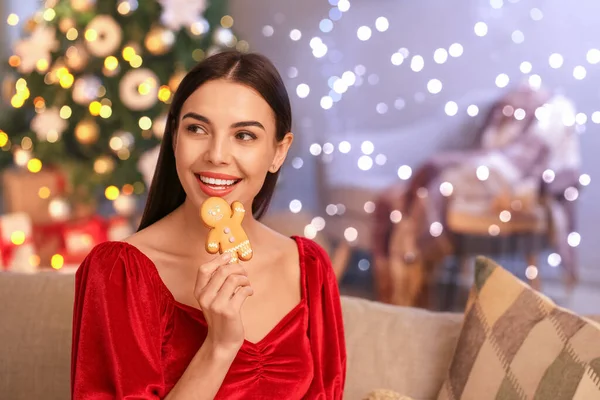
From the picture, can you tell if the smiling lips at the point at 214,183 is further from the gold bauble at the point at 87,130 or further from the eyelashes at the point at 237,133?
the gold bauble at the point at 87,130

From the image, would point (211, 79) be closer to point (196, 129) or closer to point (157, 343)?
point (196, 129)

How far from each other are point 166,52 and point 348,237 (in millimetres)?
1430

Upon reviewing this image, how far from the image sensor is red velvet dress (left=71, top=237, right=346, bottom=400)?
131cm

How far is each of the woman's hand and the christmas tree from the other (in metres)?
2.94

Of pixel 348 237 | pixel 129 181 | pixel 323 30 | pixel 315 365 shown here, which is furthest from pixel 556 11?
pixel 315 365

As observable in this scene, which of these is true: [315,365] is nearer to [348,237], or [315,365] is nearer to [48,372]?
[48,372]

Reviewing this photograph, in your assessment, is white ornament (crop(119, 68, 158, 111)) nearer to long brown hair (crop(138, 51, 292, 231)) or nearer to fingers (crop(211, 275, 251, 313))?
long brown hair (crop(138, 51, 292, 231))

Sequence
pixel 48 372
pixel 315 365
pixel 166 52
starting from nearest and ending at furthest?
pixel 315 365, pixel 48 372, pixel 166 52

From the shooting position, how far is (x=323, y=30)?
188 inches

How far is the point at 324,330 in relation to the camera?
5.20ft

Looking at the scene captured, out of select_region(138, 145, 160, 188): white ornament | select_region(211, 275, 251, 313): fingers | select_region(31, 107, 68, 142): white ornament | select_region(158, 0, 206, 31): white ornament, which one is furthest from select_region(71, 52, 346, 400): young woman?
select_region(31, 107, 68, 142): white ornament

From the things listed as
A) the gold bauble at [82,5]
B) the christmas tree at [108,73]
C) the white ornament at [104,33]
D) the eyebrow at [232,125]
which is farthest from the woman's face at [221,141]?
the gold bauble at [82,5]

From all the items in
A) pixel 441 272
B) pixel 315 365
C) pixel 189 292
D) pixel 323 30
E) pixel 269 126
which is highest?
pixel 323 30

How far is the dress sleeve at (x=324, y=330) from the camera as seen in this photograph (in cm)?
155
